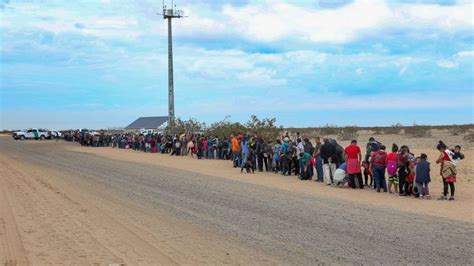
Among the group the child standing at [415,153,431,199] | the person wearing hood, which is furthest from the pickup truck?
the child standing at [415,153,431,199]

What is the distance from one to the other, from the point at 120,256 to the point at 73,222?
11.1 feet

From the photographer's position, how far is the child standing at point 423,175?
1497 cm

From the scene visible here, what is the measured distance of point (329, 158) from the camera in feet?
60.7

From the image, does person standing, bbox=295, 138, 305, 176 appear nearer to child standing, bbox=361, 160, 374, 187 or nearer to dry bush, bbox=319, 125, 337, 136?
child standing, bbox=361, 160, 374, 187

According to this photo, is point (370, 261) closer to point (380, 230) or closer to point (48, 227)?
point (380, 230)

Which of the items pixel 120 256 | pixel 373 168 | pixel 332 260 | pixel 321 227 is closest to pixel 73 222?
pixel 120 256

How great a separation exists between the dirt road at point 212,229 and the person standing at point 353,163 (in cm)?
230

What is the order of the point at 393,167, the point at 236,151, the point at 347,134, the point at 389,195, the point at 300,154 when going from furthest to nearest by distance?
the point at 347,134 → the point at 236,151 → the point at 300,154 → the point at 393,167 → the point at 389,195

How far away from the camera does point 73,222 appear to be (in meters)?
11.3

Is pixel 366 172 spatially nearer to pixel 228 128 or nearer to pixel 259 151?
pixel 259 151

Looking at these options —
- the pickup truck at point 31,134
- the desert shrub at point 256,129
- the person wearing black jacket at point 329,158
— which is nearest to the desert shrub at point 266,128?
the desert shrub at point 256,129

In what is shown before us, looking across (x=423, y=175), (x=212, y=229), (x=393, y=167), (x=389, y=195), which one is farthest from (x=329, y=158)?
(x=212, y=229)

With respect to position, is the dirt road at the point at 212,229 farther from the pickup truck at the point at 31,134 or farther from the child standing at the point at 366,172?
the pickup truck at the point at 31,134

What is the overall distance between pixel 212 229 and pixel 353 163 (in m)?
7.99
